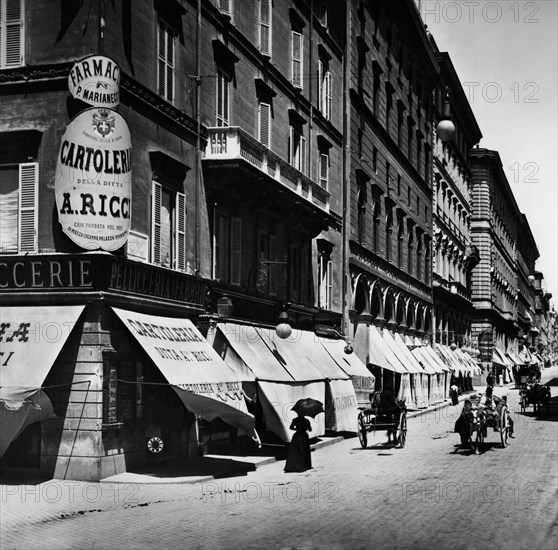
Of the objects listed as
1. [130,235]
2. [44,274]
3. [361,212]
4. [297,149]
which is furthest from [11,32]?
[361,212]

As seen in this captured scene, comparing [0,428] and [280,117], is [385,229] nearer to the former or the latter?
[280,117]

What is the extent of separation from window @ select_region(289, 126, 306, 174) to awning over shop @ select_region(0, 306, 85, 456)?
15.9 m

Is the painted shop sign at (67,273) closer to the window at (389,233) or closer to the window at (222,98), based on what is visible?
the window at (222,98)

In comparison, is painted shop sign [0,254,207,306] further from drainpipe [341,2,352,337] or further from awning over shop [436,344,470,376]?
awning over shop [436,344,470,376]

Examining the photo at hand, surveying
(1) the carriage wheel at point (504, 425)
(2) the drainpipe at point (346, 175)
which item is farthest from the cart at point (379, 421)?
(2) the drainpipe at point (346, 175)

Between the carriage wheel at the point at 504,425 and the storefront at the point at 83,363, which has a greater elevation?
the storefront at the point at 83,363

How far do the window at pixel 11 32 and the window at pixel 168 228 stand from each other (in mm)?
4382

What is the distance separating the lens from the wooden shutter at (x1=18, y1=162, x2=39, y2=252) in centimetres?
2050

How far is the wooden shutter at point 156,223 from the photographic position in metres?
22.9

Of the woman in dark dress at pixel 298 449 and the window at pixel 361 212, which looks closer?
the woman in dark dress at pixel 298 449

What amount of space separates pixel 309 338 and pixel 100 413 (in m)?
14.0

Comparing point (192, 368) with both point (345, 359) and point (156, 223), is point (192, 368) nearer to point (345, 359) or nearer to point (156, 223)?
point (156, 223)

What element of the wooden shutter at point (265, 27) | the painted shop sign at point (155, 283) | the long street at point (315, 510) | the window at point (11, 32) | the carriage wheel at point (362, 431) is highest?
the wooden shutter at point (265, 27)

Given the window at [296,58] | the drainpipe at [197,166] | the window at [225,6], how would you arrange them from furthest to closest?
1. the window at [296,58]
2. the window at [225,6]
3. the drainpipe at [197,166]
